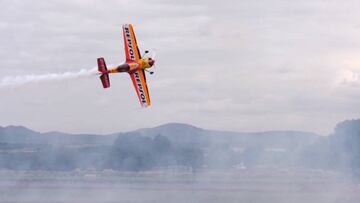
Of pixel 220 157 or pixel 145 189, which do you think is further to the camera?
pixel 220 157

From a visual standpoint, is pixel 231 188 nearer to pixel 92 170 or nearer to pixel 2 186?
pixel 92 170

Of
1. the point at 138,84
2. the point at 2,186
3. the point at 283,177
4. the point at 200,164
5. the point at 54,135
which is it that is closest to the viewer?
the point at 138,84

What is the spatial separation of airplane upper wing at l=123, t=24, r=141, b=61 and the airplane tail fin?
10.2ft

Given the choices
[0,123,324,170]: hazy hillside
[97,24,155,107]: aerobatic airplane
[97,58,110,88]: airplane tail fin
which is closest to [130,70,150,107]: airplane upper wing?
[97,24,155,107]: aerobatic airplane

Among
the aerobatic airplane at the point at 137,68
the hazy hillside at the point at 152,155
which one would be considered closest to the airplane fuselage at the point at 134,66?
the aerobatic airplane at the point at 137,68

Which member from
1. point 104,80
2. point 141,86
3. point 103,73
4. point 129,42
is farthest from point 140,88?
point 129,42

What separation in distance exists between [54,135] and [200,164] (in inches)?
1574

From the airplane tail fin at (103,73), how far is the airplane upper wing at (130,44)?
3100 mm

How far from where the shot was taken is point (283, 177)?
102188mm

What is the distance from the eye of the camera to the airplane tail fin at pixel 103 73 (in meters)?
63.3

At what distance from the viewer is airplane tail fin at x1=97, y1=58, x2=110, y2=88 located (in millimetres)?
63331

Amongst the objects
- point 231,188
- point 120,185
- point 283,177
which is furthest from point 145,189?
point 283,177

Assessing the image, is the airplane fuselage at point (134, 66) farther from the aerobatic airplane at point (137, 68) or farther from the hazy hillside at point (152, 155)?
the hazy hillside at point (152, 155)

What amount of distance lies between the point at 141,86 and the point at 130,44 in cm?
379
